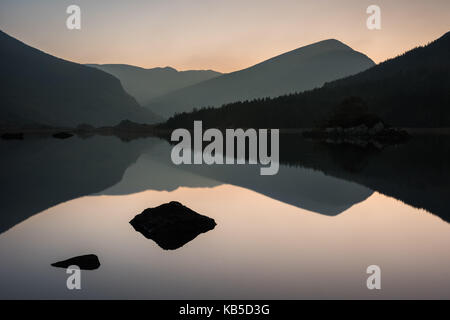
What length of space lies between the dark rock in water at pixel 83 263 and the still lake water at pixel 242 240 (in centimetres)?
22

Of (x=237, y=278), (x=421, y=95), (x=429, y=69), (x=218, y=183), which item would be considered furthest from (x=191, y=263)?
(x=429, y=69)

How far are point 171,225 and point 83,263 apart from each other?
300 cm

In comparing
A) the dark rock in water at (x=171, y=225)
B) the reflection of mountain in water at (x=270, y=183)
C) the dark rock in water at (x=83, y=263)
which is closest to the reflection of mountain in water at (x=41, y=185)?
the reflection of mountain in water at (x=270, y=183)

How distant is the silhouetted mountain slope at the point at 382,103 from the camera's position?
139738 mm

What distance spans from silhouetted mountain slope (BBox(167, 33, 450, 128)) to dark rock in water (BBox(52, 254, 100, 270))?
408 ft

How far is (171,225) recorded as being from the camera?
1130cm

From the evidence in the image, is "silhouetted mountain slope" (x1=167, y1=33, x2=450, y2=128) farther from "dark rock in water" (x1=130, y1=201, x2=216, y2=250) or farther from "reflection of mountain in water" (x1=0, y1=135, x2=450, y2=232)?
"dark rock in water" (x1=130, y1=201, x2=216, y2=250)

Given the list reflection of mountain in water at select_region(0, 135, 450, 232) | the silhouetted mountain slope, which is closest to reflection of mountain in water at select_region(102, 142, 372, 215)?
reflection of mountain in water at select_region(0, 135, 450, 232)

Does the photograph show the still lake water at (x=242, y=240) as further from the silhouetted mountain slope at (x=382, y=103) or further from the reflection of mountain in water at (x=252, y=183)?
the silhouetted mountain slope at (x=382, y=103)

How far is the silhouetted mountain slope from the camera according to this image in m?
140

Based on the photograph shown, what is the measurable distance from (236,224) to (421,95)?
150 metres
